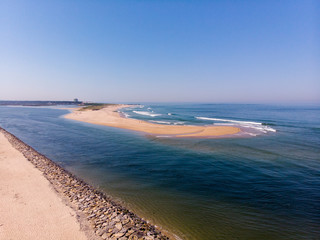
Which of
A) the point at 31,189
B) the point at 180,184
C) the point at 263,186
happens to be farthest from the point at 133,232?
the point at 263,186

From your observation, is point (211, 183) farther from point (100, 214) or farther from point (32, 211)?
point (32, 211)

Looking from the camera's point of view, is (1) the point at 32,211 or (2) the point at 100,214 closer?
(2) the point at 100,214

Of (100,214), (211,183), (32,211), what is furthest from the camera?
(211,183)

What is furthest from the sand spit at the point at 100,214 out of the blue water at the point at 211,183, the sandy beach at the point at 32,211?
the blue water at the point at 211,183

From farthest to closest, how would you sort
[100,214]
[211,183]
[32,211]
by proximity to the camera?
[211,183] < [32,211] < [100,214]

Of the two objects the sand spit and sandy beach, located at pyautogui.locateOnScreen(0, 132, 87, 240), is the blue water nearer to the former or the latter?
the sand spit

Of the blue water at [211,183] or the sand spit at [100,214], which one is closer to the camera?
the sand spit at [100,214]

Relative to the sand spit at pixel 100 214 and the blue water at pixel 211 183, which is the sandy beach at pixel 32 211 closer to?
the sand spit at pixel 100 214

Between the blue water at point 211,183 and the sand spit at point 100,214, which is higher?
the sand spit at point 100,214

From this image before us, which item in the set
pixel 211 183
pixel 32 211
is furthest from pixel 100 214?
pixel 211 183

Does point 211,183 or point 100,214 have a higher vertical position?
point 100,214

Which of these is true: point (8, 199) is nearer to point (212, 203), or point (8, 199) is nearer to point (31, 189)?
point (31, 189)
